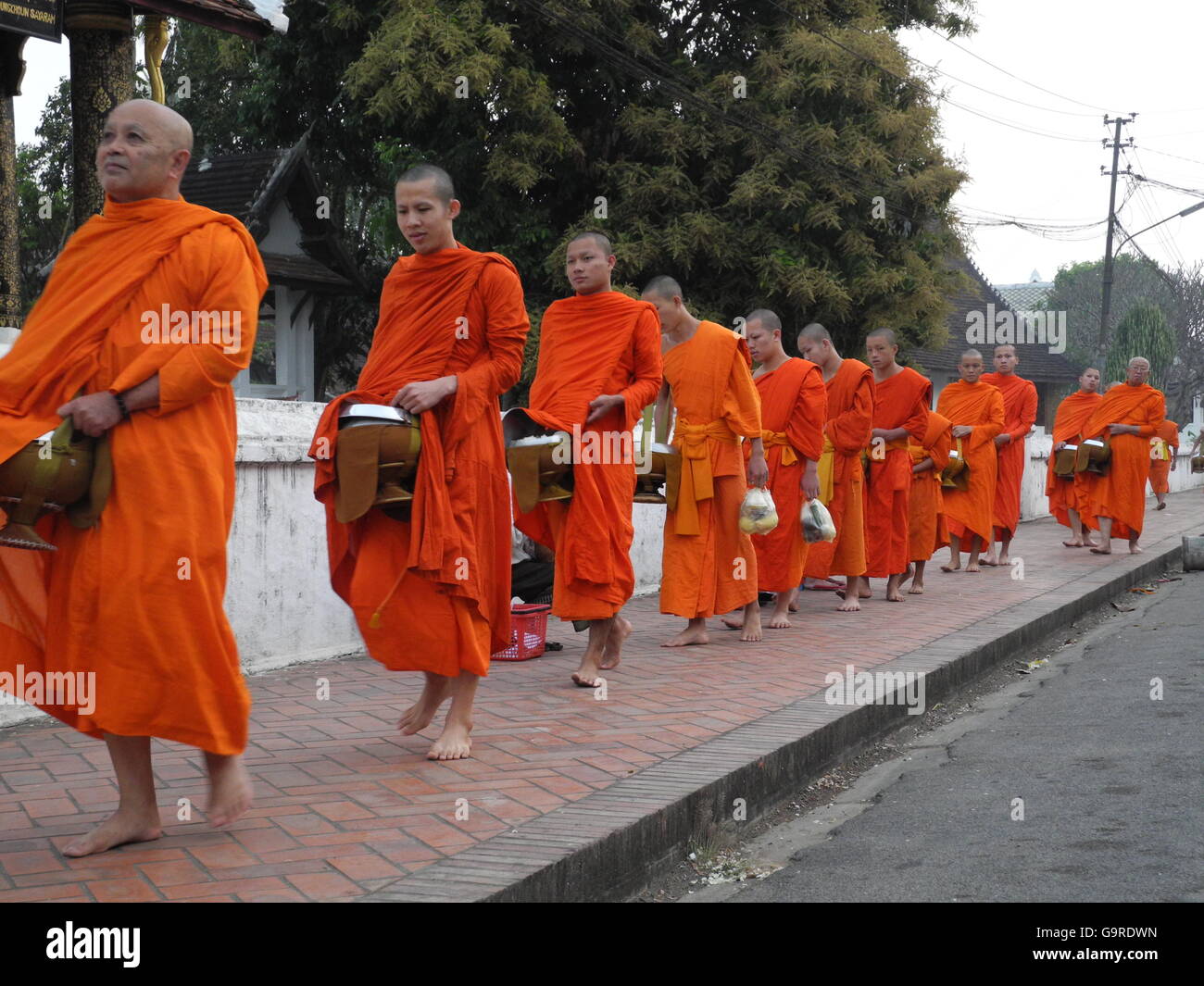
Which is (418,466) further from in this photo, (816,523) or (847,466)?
(847,466)

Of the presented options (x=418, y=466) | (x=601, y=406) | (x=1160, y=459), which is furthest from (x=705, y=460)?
(x=1160, y=459)

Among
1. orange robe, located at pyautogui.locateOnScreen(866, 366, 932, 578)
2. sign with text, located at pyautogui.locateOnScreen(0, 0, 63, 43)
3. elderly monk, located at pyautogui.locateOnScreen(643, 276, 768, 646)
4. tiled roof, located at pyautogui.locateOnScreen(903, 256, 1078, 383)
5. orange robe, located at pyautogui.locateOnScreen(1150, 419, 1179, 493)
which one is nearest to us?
sign with text, located at pyautogui.locateOnScreen(0, 0, 63, 43)

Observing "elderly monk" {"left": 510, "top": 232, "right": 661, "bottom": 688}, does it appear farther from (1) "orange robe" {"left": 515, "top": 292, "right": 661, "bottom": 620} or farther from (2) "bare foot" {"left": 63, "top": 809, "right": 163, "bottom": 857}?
(2) "bare foot" {"left": 63, "top": 809, "right": 163, "bottom": 857}

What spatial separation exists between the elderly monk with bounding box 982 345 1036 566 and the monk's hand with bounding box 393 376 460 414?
911 cm

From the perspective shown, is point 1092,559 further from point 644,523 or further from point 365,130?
point 365,130

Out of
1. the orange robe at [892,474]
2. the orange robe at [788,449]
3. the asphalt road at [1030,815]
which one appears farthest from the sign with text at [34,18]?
the orange robe at [892,474]

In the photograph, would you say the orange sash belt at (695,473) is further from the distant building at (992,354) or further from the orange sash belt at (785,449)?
the distant building at (992,354)

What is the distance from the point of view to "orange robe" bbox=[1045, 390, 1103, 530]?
46.8 feet

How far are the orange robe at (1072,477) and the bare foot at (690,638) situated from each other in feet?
24.8

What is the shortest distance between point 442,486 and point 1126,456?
1101 centimetres

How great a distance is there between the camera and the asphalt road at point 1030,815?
3.98 meters

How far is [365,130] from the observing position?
18984 millimetres

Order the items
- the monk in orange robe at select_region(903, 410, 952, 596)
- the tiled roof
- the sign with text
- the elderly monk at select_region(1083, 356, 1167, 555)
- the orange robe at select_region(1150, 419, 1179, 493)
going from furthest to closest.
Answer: the tiled roof → the orange robe at select_region(1150, 419, 1179, 493) → the elderly monk at select_region(1083, 356, 1167, 555) → the monk in orange robe at select_region(903, 410, 952, 596) → the sign with text

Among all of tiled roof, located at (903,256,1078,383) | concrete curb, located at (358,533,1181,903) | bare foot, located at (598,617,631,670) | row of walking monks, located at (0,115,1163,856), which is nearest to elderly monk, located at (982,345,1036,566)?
row of walking monks, located at (0,115,1163,856)
